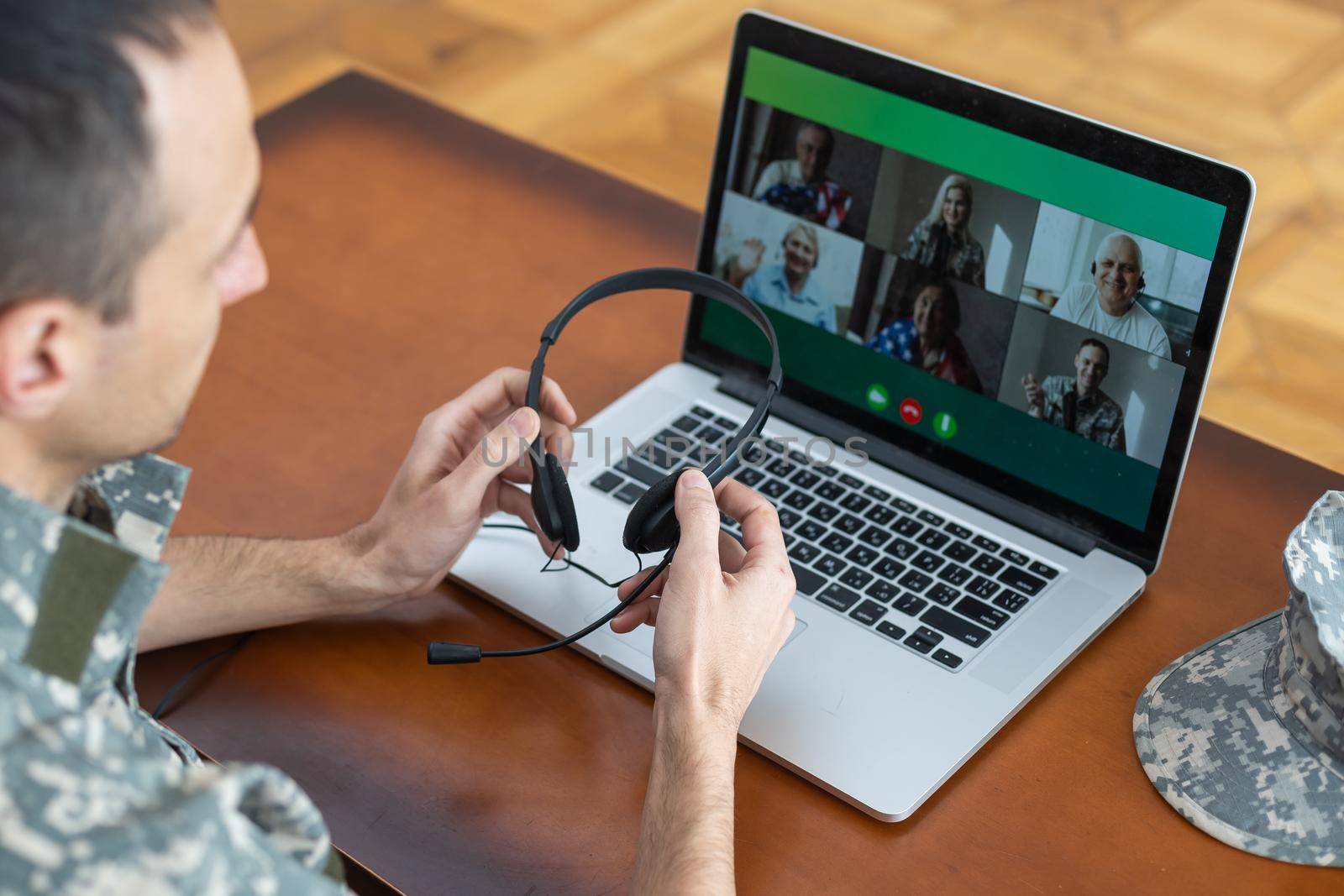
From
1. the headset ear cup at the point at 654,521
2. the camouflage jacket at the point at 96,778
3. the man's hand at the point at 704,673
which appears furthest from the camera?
the headset ear cup at the point at 654,521

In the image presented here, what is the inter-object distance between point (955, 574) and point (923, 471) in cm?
12

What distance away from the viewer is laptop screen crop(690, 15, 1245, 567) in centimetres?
96

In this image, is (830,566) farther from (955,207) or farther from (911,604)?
(955,207)

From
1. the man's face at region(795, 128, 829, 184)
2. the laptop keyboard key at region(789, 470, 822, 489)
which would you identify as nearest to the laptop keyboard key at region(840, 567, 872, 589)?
the laptop keyboard key at region(789, 470, 822, 489)

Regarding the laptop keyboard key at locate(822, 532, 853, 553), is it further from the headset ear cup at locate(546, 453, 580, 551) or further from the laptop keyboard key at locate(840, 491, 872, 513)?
the headset ear cup at locate(546, 453, 580, 551)

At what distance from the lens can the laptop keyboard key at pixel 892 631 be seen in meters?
0.97

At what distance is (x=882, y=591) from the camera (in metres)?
1.00

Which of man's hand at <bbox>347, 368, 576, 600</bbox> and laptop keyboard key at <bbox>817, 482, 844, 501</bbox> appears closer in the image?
man's hand at <bbox>347, 368, 576, 600</bbox>

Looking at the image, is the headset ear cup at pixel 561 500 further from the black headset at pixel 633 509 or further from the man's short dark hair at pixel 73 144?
the man's short dark hair at pixel 73 144

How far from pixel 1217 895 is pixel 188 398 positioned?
26.6 inches

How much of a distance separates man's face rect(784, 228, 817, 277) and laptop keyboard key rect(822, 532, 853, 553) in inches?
8.9

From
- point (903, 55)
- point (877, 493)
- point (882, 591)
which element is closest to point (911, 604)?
point (882, 591)

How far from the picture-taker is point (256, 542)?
103 cm

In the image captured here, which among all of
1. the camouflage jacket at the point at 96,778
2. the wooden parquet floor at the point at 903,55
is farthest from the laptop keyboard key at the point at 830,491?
the wooden parquet floor at the point at 903,55
